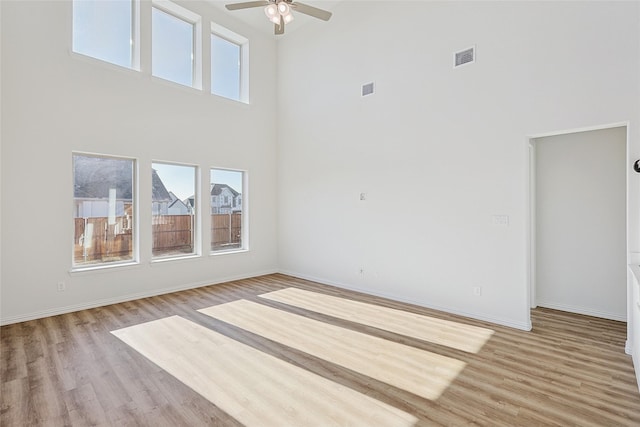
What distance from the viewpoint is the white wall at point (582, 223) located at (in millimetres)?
3820

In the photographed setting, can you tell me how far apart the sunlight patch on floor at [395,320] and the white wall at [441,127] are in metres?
0.54

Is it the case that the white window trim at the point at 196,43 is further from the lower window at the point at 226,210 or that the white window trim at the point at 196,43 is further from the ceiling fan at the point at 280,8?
the ceiling fan at the point at 280,8

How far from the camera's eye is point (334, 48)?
574cm

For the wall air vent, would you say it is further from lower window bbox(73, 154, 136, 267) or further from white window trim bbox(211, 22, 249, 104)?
lower window bbox(73, 154, 136, 267)

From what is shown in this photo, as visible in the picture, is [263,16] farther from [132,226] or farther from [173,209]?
[132,226]

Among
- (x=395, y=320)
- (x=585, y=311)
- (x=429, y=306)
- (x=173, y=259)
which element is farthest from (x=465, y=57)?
(x=173, y=259)

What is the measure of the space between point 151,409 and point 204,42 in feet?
18.8

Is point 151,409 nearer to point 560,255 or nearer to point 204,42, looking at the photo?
point 560,255

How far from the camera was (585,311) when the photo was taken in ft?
13.4

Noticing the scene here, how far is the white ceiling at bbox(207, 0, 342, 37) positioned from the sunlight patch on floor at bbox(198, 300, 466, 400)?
5230 millimetres

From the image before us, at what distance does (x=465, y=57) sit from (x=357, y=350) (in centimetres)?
384

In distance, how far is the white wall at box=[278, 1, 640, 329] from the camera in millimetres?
3369

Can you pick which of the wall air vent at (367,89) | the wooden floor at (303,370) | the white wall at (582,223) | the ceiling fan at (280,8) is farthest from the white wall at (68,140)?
the white wall at (582,223)

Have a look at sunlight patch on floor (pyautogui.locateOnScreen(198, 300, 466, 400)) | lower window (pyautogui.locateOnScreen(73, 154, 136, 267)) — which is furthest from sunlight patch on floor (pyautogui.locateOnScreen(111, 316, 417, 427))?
lower window (pyautogui.locateOnScreen(73, 154, 136, 267))
